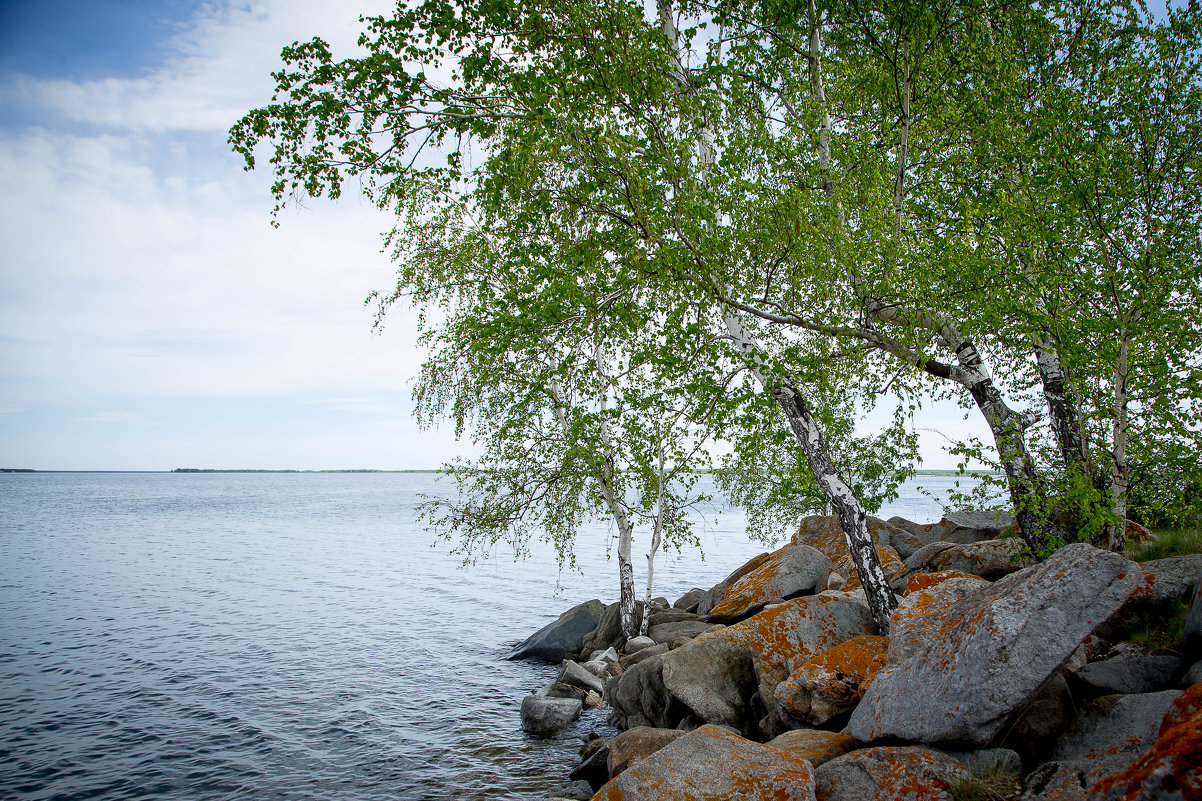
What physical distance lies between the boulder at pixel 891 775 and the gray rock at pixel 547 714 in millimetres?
8004

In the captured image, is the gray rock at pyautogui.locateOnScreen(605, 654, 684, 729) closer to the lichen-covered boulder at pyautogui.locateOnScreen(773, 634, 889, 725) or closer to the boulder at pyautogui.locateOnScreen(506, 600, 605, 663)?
the lichen-covered boulder at pyautogui.locateOnScreen(773, 634, 889, 725)

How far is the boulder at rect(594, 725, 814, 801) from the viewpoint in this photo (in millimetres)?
5812

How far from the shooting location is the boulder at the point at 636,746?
27.9 feet

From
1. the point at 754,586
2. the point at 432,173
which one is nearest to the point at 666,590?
the point at 754,586

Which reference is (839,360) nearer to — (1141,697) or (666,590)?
(1141,697)

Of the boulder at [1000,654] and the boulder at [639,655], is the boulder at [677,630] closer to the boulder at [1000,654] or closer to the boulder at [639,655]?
the boulder at [639,655]

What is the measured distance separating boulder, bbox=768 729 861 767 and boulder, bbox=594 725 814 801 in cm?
37

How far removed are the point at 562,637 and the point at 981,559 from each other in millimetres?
11718

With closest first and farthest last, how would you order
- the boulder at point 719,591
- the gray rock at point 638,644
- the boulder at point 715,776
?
the boulder at point 715,776 → the gray rock at point 638,644 → the boulder at point 719,591

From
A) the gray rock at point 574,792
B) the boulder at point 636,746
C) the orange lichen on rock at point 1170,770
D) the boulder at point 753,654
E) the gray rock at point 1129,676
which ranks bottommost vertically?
the gray rock at point 574,792

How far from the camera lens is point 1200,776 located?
3.49 meters

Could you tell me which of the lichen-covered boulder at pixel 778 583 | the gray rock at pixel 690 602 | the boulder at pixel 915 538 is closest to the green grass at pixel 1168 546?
the lichen-covered boulder at pixel 778 583

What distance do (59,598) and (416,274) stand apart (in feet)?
72.8

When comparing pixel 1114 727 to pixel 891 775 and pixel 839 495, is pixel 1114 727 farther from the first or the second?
pixel 839 495
